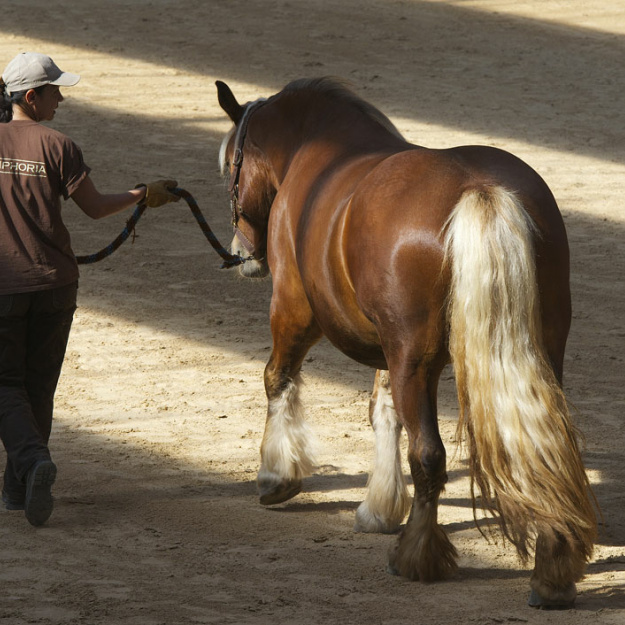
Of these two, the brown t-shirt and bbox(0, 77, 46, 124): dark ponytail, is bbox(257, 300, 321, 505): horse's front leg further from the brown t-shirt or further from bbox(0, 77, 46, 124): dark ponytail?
bbox(0, 77, 46, 124): dark ponytail

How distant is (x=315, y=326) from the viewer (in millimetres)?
4664

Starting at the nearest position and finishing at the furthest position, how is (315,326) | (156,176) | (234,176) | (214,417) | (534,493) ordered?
(534,493) → (315,326) → (234,176) → (214,417) → (156,176)

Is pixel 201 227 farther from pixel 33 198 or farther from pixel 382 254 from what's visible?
pixel 382 254

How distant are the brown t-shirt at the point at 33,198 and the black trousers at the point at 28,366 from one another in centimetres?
8

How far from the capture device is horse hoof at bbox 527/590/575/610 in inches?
141

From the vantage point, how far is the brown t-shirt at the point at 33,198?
4.34 metres

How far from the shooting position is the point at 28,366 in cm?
465

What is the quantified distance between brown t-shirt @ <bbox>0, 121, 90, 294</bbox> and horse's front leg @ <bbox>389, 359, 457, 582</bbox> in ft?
5.24

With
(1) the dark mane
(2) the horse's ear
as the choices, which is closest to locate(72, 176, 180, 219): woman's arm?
(2) the horse's ear

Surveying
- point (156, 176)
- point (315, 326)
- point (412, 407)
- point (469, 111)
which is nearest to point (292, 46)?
point (469, 111)

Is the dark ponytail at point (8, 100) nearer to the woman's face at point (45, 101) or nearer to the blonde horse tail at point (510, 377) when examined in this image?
the woman's face at point (45, 101)

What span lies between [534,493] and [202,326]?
168 inches

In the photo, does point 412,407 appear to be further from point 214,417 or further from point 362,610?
point 214,417

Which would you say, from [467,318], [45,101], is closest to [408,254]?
Answer: [467,318]
